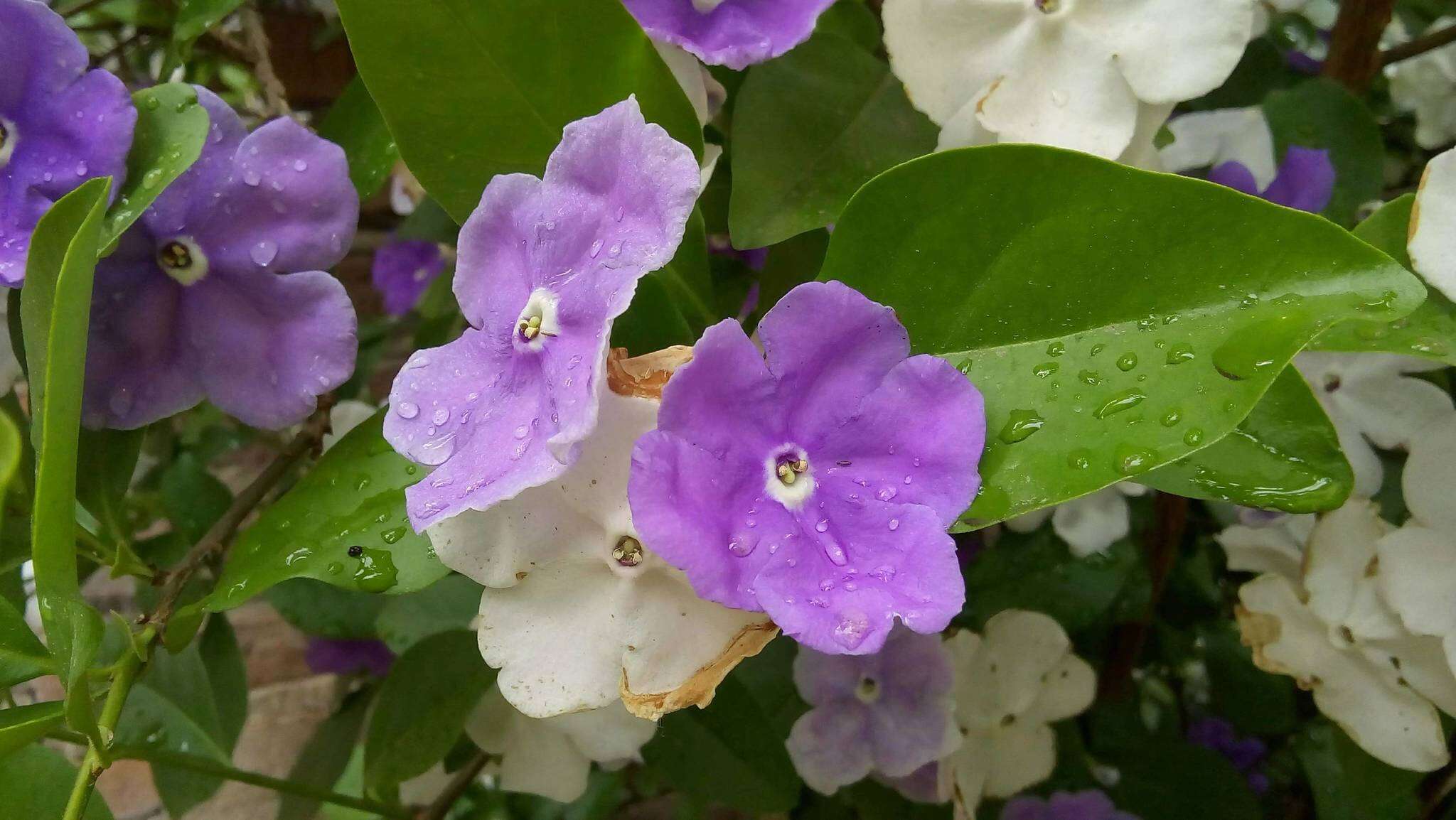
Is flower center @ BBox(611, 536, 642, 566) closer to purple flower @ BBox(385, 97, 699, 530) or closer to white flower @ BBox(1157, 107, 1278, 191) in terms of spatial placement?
purple flower @ BBox(385, 97, 699, 530)

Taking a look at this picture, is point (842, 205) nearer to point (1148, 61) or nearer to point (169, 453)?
point (1148, 61)

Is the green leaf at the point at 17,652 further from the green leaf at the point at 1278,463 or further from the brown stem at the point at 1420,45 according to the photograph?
the brown stem at the point at 1420,45

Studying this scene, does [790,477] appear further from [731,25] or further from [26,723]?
[26,723]

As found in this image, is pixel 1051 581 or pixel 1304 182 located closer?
pixel 1304 182

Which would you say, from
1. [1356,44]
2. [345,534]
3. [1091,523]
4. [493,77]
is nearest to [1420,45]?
[1356,44]

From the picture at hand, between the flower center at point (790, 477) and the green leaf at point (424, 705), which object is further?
the green leaf at point (424, 705)

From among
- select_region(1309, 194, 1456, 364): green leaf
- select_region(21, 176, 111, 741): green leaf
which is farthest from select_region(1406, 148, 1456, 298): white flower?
select_region(21, 176, 111, 741): green leaf

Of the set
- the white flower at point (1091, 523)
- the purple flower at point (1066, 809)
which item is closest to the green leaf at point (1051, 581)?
the white flower at point (1091, 523)
